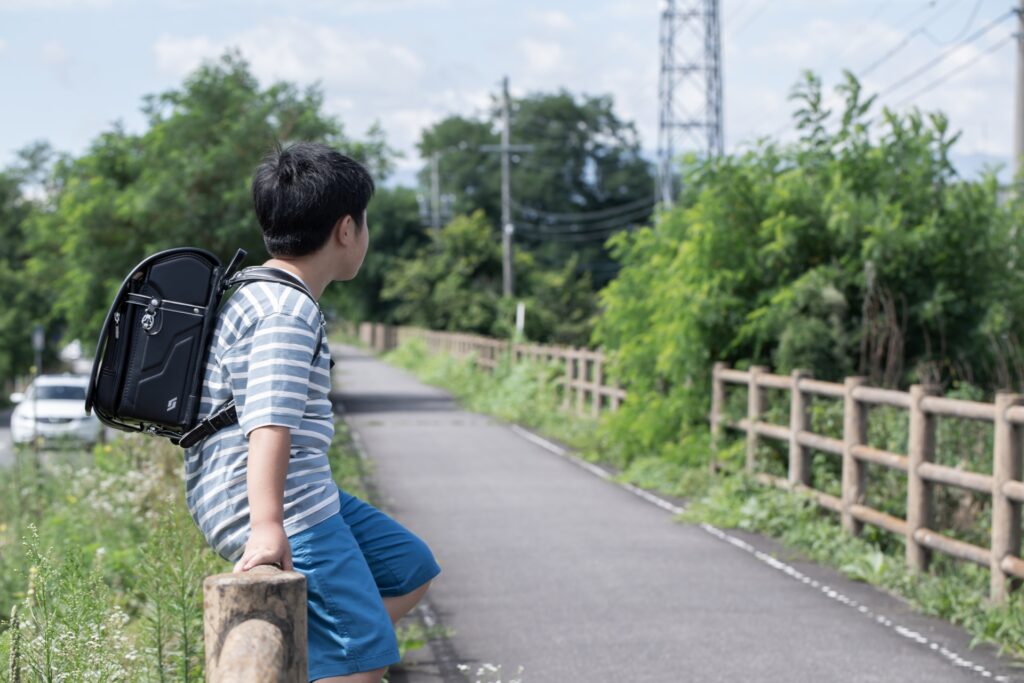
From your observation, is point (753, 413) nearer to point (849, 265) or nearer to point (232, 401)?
point (849, 265)

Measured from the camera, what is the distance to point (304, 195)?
3289 millimetres

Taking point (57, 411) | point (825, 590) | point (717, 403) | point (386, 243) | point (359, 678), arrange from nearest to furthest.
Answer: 1. point (359, 678)
2. point (825, 590)
3. point (717, 403)
4. point (57, 411)
5. point (386, 243)

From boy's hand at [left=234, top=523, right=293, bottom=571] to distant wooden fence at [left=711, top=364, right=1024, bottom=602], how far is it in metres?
5.62

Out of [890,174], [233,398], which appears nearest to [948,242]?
[890,174]

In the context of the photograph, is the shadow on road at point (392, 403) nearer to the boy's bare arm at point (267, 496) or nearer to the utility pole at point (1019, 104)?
the utility pole at point (1019, 104)

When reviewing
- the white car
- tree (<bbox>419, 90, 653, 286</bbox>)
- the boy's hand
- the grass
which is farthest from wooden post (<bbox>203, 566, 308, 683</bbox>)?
tree (<bbox>419, 90, 653, 286</bbox>)

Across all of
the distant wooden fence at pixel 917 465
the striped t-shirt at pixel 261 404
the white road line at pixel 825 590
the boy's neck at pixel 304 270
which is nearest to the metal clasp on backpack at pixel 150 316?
the striped t-shirt at pixel 261 404

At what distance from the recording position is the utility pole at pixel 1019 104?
50.5ft

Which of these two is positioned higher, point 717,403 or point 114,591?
point 717,403

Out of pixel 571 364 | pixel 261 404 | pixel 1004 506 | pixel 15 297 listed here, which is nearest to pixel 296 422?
pixel 261 404

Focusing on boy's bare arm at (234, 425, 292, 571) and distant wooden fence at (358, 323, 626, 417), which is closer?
boy's bare arm at (234, 425, 292, 571)

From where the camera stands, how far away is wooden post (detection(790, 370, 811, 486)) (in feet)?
37.7

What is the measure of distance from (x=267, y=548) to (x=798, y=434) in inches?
356

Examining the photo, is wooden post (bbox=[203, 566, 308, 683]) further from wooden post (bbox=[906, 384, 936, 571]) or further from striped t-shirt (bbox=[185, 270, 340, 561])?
wooden post (bbox=[906, 384, 936, 571])
